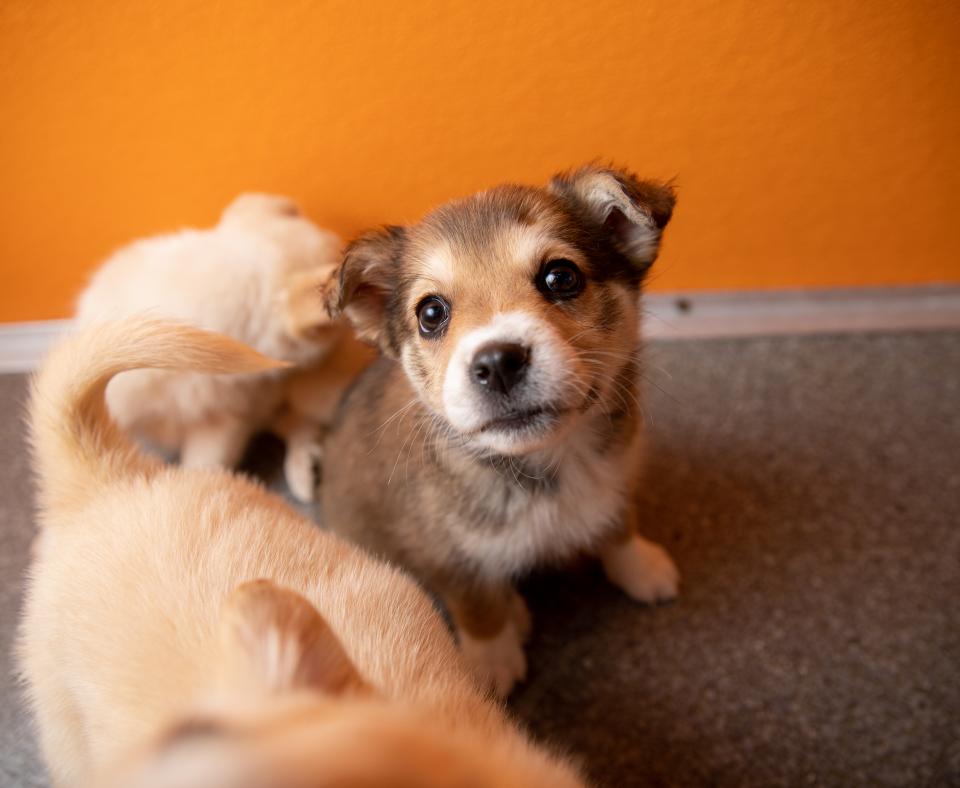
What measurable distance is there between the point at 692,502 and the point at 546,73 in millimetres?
1269

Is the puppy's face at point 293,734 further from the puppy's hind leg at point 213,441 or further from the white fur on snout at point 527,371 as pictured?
the puppy's hind leg at point 213,441

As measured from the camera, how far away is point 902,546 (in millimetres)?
1651

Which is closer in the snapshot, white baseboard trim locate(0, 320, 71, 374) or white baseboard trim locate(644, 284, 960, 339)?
white baseboard trim locate(644, 284, 960, 339)

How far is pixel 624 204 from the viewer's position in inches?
45.3

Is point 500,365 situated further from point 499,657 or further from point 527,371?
point 499,657

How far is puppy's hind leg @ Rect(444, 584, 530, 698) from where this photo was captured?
1442mm

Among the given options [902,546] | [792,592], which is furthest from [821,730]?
[902,546]

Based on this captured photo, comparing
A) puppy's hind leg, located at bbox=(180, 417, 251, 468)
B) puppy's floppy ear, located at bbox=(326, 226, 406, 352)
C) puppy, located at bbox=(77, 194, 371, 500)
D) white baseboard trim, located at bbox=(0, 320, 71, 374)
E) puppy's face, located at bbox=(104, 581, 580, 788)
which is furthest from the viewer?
white baseboard trim, located at bbox=(0, 320, 71, 374)

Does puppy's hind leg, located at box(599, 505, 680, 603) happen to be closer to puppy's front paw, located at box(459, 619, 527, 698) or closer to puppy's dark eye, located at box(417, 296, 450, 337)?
puppy's front paw, located at box(459, 619, 527, 698)

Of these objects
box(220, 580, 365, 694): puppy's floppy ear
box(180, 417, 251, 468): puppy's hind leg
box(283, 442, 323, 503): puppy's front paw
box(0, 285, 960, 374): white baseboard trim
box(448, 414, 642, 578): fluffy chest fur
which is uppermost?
box(220, 580, 365, 694): puppy's floppy ear

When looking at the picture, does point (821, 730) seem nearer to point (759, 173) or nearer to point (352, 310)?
point (352, 310)

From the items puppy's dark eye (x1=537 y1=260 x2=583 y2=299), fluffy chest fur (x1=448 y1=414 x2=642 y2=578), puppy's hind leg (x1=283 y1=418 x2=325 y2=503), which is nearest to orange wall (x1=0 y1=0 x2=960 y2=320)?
puppy's hind leg (x1=283 y1=418 x2=325 y2=503)

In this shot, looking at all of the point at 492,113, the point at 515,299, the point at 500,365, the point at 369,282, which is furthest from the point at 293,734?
the point at 492,113

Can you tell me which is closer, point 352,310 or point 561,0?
point 352,310
